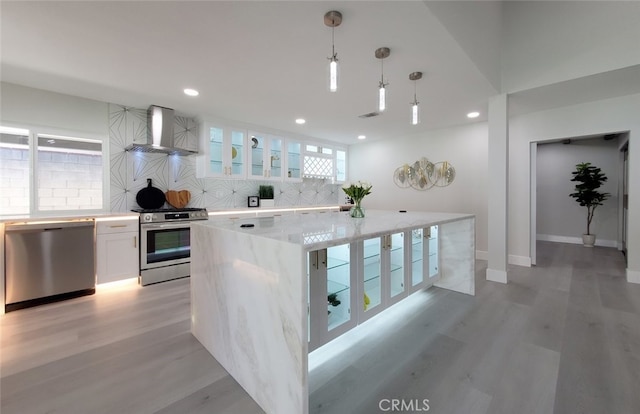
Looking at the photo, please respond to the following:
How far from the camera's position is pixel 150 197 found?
3646 millimetres

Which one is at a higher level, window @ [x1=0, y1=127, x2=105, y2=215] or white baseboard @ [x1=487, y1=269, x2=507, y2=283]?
window @ [x1=0, y1=127, x2=105, y2=215]

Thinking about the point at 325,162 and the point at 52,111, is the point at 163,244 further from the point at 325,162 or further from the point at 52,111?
the point at 325,162

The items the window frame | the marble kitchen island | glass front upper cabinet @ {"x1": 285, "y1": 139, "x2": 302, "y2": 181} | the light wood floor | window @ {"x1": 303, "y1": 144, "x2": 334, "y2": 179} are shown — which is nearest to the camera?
the marble kitchen island

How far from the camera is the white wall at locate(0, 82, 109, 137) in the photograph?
2838 mm

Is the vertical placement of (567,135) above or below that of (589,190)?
above

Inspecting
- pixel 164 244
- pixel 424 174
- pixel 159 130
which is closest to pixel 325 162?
pixel 424 174

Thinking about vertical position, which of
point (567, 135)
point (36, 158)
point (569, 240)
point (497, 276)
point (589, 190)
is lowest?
point (497, 276)

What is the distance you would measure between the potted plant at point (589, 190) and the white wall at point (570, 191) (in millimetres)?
177

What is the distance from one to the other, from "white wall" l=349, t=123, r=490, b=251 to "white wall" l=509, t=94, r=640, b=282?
401 mm

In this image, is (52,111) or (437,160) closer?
(52,111)

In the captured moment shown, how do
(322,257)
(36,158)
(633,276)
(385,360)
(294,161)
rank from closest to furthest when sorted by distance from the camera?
(322,257) < (385,360) < (36,158) < (633,276) < (294,161)

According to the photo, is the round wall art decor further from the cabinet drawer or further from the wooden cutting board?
the cabinet drawer

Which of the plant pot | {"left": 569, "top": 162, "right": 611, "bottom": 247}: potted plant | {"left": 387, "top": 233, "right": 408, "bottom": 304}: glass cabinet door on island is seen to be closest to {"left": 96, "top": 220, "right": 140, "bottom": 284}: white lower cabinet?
{"left": 387, "top": 233, "right": 408, "bottom": 304}: glass cabinet door on island

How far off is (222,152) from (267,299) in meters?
3.39
